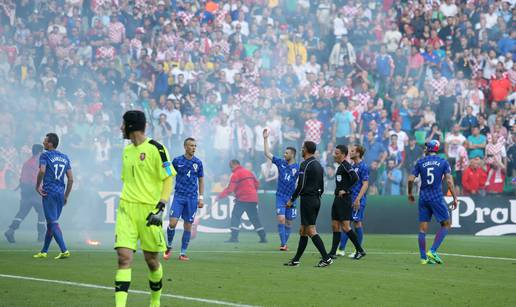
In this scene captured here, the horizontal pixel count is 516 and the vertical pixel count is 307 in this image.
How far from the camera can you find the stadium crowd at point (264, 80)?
1088 inches

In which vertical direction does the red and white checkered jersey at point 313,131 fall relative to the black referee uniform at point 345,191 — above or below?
above

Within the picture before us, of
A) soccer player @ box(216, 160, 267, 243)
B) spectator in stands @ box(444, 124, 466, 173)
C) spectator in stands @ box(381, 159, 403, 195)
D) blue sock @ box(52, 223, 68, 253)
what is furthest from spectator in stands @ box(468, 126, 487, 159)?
blue sock @ box(52, 223, 68, 253)

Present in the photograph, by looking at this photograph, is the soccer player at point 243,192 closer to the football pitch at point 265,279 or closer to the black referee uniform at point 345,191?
the football pitch at point 265,279

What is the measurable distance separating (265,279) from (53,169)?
544 centimetres

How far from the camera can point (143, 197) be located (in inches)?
414

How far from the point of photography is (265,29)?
30719 millimetres

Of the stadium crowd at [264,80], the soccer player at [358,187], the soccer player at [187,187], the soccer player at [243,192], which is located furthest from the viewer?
the stadium crowd at [264,80]

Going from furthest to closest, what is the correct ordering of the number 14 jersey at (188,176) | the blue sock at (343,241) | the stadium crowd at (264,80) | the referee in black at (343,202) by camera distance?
the stadium crowd at (264,80) < the blue sock at (343,241) < the number 14 jersey at (188,176) < the referee in black at (343,202)

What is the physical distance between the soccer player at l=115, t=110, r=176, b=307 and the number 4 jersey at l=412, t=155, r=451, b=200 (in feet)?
25.6

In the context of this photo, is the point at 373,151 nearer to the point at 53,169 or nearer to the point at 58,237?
the point at 53,169

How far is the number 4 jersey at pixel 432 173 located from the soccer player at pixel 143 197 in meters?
7.79

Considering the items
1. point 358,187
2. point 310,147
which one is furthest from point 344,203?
point 310,147

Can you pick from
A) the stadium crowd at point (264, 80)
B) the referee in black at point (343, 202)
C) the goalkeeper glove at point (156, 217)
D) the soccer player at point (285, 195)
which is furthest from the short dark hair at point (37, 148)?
the goalkeeper glove at point (156, 217)

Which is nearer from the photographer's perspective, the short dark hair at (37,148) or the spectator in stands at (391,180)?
the short dark hair at (37,148)
